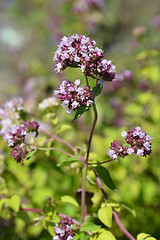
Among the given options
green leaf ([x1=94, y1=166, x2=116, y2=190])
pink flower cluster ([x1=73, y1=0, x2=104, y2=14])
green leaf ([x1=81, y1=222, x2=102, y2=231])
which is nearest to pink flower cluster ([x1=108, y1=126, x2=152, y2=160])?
green leaf ([x1=94, y1=166, x2=116, y2=190])

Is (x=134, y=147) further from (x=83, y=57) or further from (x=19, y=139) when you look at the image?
(x=19, y=139)

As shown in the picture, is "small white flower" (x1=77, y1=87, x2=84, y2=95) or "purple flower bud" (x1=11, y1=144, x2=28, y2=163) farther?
"purple flower bud" (x1=11, y1=144, x2=28, y2=163)

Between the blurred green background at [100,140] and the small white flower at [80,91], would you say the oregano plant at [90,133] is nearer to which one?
the small white flower at [80,91]

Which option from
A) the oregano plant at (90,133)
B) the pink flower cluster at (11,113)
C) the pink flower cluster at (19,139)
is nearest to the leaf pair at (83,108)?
the oregano plant at (90,133)

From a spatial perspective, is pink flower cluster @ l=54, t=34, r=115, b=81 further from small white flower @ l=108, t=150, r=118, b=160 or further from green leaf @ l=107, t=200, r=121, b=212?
green leaf @ l=107, t=200, r=121, b=212

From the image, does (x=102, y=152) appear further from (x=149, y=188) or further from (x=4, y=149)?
(x=4, y=149)

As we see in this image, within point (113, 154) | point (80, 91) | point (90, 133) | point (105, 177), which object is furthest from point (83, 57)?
point (105, 177)
